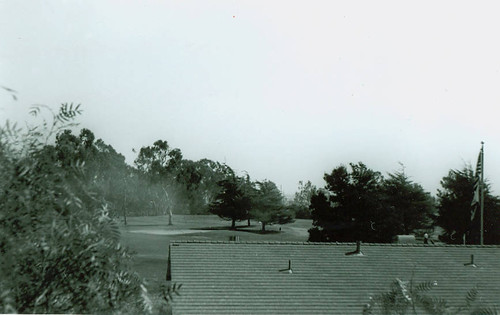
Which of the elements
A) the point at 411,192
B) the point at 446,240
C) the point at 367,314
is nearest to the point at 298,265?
the point at 367,314

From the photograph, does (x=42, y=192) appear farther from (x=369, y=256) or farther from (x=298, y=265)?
(x=369, y=256)

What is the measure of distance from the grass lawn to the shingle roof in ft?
63.3

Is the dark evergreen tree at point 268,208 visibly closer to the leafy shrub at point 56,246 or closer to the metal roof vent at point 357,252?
the metal roof vent at point 357,252

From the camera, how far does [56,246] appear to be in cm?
373

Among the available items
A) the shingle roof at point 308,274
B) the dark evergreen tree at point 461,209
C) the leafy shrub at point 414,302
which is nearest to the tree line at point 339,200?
the dark evergreen tree at point 461,209

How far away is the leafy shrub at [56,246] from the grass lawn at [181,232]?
31630mm

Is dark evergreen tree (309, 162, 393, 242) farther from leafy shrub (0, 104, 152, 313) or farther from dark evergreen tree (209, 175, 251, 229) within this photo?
leafy shrub (0, 104, 152, 313)

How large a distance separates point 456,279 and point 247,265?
6249 mm

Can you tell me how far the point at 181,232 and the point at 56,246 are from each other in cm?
5233

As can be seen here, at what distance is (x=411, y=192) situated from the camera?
55438mm

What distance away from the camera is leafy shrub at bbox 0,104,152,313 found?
3674mm

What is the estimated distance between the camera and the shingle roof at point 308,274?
1396 centimetres

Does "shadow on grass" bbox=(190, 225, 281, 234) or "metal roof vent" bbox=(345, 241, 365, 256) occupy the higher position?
"metal roof vent" bbox=(345, 241, 365, 256)

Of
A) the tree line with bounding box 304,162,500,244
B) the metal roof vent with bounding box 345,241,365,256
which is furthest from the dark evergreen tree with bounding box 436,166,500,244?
the metal roof vent with bounding box 345,241,365,256
